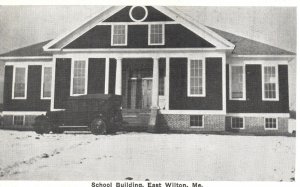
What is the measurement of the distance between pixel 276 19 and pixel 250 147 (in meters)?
3.17

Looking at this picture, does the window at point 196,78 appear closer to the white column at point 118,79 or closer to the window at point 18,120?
the white column at point 118,79

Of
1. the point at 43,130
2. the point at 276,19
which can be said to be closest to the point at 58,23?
the point at 43,130

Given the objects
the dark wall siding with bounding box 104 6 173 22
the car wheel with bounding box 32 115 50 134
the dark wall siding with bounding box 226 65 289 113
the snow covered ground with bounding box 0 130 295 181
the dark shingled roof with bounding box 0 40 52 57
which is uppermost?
the dark wall siding with bounding box 104 6 173 22

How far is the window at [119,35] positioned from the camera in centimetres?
1202

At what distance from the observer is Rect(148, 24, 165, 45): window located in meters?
11.6

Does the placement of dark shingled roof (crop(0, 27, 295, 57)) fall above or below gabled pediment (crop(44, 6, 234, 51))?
below

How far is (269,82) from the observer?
12.4m

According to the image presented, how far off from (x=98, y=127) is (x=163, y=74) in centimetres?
292

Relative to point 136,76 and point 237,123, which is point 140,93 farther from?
point 237,123

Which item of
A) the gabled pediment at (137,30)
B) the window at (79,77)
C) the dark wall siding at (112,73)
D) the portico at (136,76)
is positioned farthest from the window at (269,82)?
the window at (79,77)

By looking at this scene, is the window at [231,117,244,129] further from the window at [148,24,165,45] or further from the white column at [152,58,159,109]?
the window at [148,24,165,45]

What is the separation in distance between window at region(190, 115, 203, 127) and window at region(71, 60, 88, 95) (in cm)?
323

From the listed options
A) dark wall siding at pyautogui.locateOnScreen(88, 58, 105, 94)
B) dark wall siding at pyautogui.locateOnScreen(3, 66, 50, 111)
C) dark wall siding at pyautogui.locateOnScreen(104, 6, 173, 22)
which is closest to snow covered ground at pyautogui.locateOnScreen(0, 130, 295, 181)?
dark wall siding at pyautogui.locateOnScreen(3, 66, 50, 111)

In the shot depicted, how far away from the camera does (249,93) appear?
12.4m
